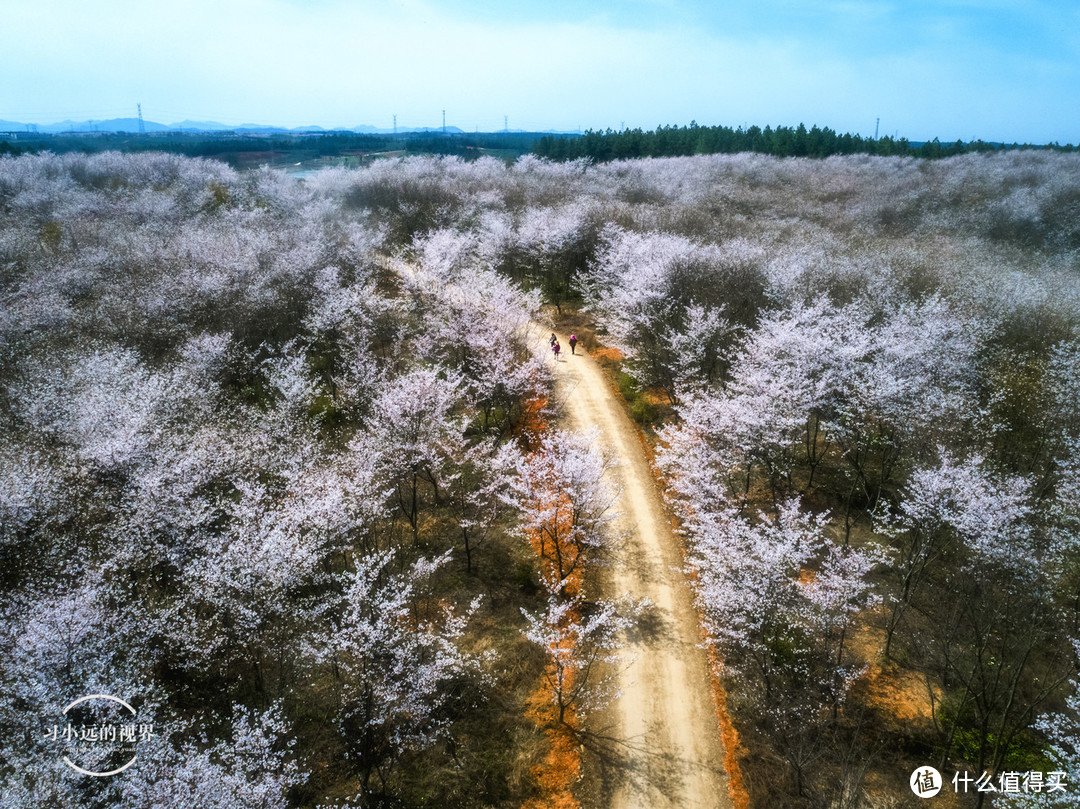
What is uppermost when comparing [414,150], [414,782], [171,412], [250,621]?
[414,150]

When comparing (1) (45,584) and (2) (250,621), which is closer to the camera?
(2) (250,621)

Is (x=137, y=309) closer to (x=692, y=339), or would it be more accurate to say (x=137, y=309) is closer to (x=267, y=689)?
(x=267, y=689)

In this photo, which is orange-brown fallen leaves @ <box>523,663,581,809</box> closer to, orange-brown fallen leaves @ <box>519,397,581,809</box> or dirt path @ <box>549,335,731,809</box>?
orange-brown fallen leaves @ <box>519,397,581,809</box>

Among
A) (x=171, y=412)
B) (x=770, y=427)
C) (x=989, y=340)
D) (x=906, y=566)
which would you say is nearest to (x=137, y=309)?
(x=171, y=412)

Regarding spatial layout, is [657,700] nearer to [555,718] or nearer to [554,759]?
[555,718]

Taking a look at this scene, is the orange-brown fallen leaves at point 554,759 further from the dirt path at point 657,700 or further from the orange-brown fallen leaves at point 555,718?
the dirt path at point 657,700

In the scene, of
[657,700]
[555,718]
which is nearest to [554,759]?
[555,718]

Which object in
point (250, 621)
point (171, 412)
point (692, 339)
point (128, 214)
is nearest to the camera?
point (250, 621)

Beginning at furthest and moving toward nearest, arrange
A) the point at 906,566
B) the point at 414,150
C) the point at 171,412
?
the point at 414,150, the point at 171,412, the point at 906,566
